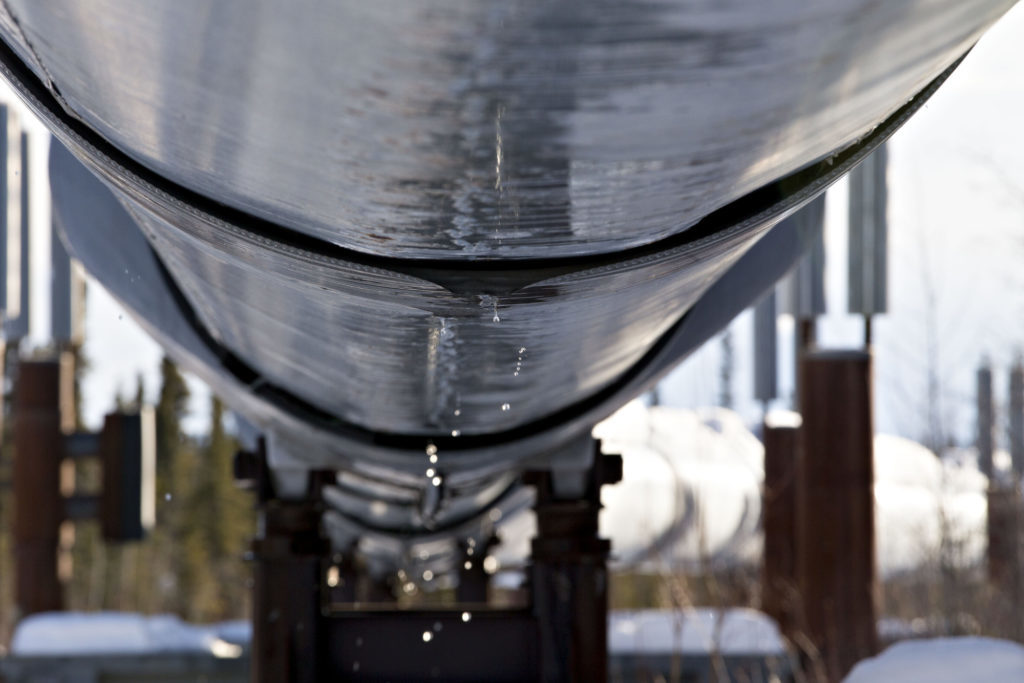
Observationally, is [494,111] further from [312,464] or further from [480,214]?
[312,464]

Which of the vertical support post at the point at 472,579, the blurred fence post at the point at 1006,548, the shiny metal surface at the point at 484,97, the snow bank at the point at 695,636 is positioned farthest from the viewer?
the snow bank at the point at 695,636

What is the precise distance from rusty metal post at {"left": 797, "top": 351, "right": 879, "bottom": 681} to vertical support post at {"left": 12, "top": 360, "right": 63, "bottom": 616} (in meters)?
6.10

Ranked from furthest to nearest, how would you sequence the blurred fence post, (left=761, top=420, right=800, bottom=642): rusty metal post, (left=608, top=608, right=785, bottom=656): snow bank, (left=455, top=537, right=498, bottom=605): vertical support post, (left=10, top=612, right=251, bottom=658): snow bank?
(left=761, top=420, right=800, bottom=642): rusty metal post
(left=10, top=612, right=251, bottom=658): snow bank
(left=608, top=608, right=785, bottom=656): snow bank
the blurred fence post
(left=455, top=537, right=498, bottom=605): vertical support post

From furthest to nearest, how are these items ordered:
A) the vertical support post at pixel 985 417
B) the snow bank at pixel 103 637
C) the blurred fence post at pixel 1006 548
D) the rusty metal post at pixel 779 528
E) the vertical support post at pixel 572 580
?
the vertical support post at pixel 985 417 < the rusty metal post at pixel 779 528 < the snow bank at pixel 103 637 < the blurred fence post at pixel 1006 548 < the vertical support post at pixel 572 580

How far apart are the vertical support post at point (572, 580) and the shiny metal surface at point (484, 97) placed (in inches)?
80.4

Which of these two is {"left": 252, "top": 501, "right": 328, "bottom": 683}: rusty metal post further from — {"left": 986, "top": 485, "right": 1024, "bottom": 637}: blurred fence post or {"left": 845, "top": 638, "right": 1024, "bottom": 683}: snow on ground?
{"left": 986, "top": 485, "right": 1024, "bottom": 637}: blurred fence post

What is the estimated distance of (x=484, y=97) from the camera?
1063mm

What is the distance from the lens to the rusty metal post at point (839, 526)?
855 cm

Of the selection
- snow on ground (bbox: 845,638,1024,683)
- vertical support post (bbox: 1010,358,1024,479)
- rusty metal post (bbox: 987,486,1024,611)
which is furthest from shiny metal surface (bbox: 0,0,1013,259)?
vertical support post (bbox: 1010,358,1024,479)

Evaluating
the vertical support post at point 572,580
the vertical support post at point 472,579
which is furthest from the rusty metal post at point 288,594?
the vertical support post at point 472,579

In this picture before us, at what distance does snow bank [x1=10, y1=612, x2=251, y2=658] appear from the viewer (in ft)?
32.9

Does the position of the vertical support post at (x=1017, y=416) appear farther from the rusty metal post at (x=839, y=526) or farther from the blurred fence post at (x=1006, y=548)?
the rusty metal post at (x=839, y=526)

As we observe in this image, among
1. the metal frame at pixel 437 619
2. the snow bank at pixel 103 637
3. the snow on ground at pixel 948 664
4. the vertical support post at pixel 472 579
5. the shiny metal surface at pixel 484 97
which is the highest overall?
the shiny metal surface at pixel 484 97

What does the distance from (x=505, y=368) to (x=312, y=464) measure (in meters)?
1.37
